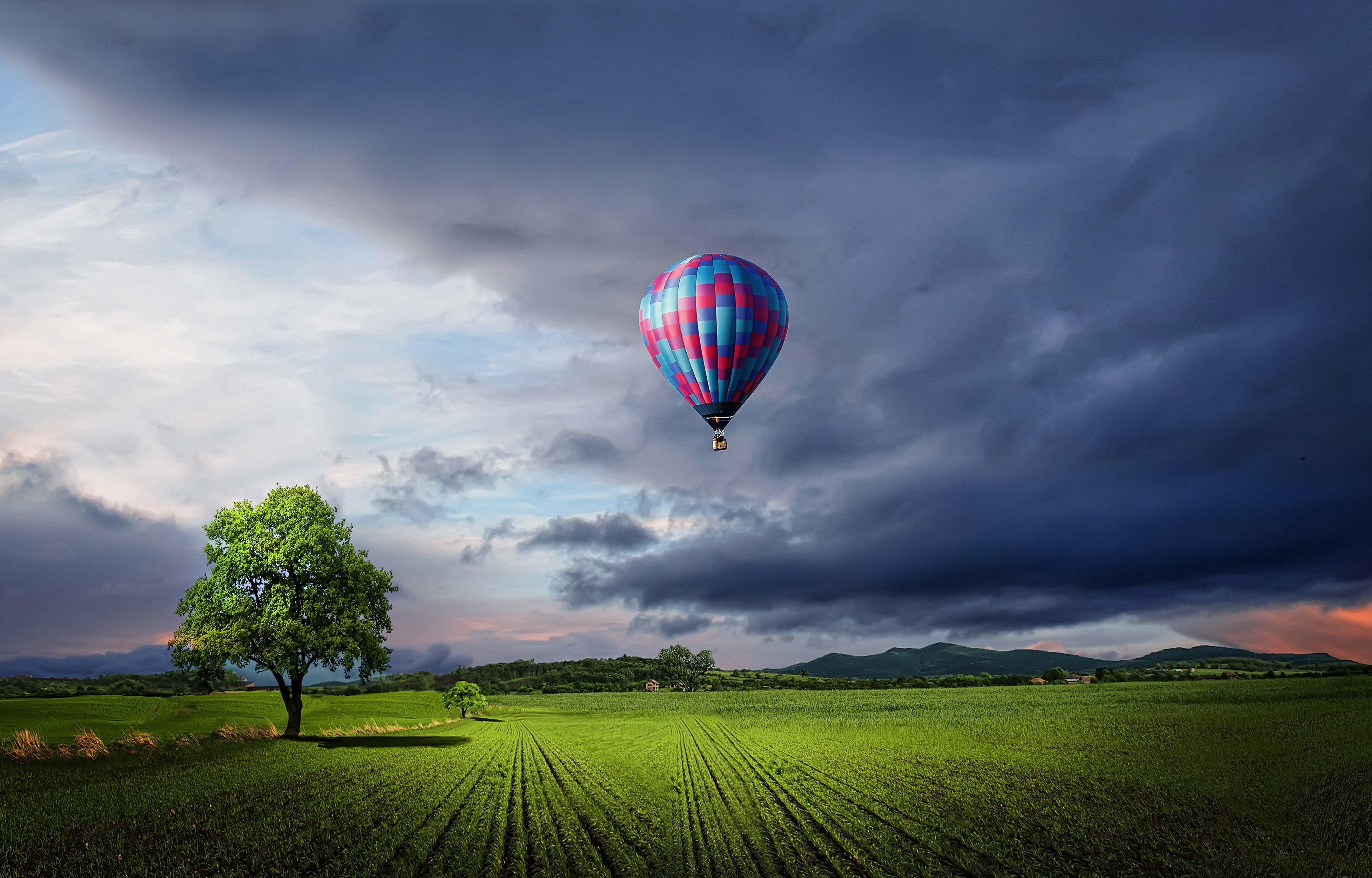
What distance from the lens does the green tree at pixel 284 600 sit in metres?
37.8

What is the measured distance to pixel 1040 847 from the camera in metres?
18.0

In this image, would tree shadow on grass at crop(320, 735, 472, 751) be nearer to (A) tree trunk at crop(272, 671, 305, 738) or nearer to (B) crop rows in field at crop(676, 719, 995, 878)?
(A) tree trunk at crop(272, 671, 305, 738)

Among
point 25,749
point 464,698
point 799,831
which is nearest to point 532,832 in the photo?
point 799,831

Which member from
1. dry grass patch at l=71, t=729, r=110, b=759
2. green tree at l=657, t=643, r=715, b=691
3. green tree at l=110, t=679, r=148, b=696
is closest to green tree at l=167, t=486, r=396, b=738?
dry grass patch at l=71, t=729, r=110, b=759

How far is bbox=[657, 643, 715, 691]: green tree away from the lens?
576ft

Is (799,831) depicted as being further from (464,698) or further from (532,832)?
(464,698)

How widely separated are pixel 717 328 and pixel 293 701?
3093 cm

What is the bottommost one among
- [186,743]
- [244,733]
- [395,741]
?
[395,741]

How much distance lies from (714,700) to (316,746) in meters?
76.0

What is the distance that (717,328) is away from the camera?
46125mm

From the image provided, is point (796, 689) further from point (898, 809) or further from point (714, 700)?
point (898, 809)

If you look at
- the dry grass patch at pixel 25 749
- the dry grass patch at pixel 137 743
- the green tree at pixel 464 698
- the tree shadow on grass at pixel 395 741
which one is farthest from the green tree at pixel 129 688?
the dry grass patch at pixel 25 749

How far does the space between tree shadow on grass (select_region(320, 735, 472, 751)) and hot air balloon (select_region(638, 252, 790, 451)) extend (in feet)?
74.8

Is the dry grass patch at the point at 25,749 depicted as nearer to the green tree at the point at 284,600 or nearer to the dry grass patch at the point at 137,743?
the dry grass patch at the point at 137,743
